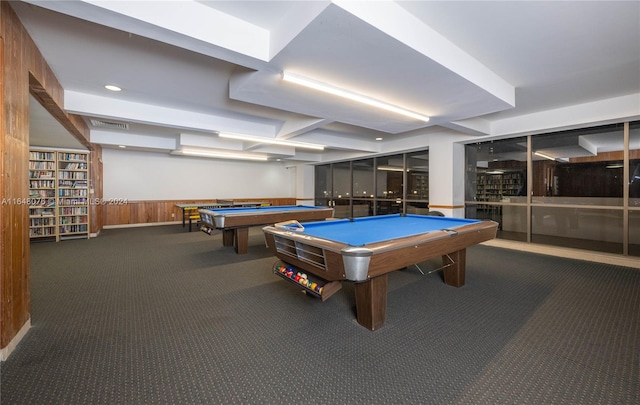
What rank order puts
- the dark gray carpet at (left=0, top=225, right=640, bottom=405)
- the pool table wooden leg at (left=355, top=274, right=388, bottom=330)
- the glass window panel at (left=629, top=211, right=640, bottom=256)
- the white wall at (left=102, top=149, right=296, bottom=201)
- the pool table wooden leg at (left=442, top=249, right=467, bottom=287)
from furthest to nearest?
the white wall at (left=102, top=149, right=296, bottom=201)
the glass window panel at (left=629, top=211, right=640, bottom=256)
the pool table wooden leg at (left=442, top=249, right=467, bottom=287)
the pool table wooden leg at (left=355, top=274, right=388, bottom=330)
the dark gray carpet at (left=0, top=225, right=640, bottom=405)

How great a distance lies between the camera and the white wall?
794 cm

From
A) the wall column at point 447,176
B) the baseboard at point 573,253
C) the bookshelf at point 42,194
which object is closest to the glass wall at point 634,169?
the baseboard at point 573,253

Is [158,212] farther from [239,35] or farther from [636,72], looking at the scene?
[636,72]

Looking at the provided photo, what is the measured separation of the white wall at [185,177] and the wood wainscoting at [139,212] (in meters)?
0.17

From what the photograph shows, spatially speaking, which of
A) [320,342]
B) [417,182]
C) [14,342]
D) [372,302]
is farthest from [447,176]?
[14,342]

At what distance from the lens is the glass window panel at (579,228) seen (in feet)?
16.4

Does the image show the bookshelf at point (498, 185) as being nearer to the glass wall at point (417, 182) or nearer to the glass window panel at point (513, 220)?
the glass window panel at point (513, 220)

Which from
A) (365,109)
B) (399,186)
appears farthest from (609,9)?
(399,186)

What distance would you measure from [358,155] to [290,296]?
19.4 feet

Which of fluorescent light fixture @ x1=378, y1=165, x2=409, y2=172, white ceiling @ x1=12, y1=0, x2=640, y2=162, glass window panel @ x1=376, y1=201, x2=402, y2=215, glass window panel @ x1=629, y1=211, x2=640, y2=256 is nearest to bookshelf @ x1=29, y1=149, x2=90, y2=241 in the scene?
white ceiling @ x1=12, y1=0, x2=640, y2=162

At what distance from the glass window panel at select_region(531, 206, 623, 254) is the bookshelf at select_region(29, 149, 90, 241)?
32.7 feet

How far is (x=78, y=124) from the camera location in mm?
4770

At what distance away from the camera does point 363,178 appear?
8875 mm

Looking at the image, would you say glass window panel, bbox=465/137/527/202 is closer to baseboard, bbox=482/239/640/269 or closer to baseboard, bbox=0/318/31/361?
baseboard, bbox=482/239/640/269
